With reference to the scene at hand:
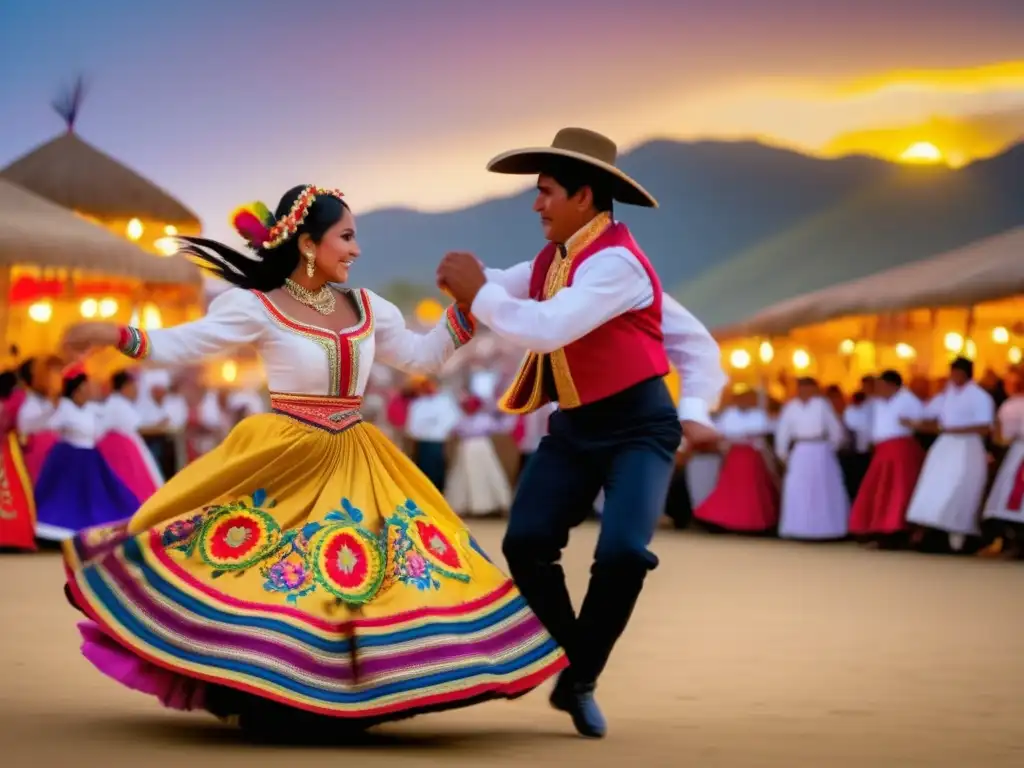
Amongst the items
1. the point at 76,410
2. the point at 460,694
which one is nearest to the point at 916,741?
the point at 460,694

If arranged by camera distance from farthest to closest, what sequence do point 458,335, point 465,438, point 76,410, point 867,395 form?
point 465,438, point 867,395, point 76,410, point 458,335

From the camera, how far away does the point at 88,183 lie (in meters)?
26.7

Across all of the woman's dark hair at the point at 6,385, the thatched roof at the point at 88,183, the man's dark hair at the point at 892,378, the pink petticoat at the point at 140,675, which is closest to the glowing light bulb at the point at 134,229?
the thatched roof at the point at 88,183

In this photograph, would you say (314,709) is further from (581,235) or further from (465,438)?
(465,438)

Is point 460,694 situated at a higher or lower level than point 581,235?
lower

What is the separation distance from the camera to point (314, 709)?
464cm

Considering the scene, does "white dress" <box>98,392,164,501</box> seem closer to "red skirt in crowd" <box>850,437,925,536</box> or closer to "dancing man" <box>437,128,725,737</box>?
"red skirt in crowd" <box>850,437,925,536</box>

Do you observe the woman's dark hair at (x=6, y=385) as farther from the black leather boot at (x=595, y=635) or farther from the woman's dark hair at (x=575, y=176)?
the black leather boot at (x=595, y=635)

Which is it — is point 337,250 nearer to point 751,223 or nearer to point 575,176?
point 575,176

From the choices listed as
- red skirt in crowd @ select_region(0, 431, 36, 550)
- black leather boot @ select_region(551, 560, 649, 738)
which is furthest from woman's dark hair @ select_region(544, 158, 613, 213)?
red skirt in crowd @ select_region(0, 431, 36, 550)

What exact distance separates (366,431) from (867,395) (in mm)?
10804

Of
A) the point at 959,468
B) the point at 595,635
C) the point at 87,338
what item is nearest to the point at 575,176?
the point at 595,635

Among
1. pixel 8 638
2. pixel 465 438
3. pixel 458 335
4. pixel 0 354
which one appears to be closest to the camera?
pixel 458 335

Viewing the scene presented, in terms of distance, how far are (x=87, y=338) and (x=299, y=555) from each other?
846 millimetres
